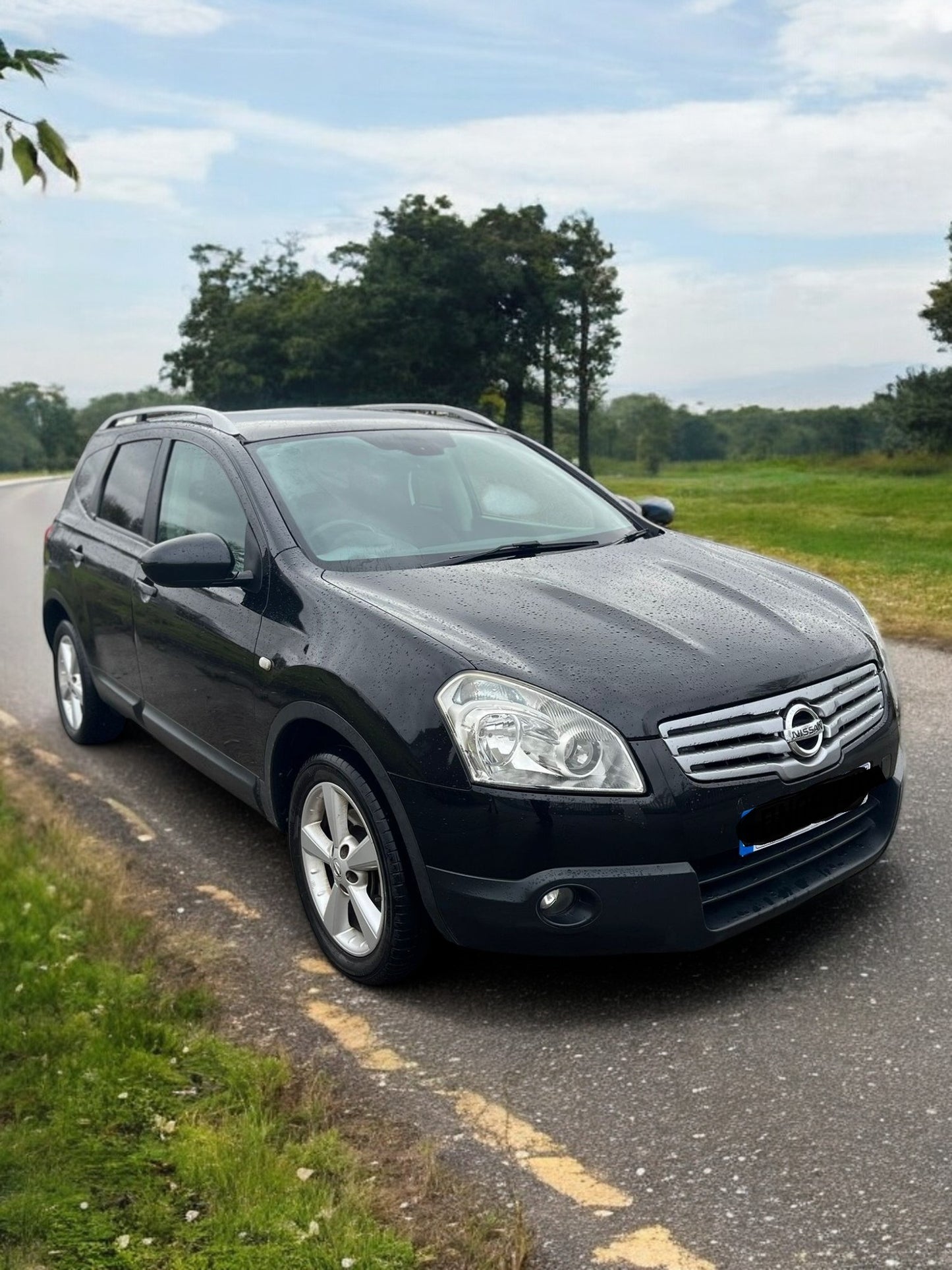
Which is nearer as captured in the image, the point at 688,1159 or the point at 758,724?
the point at 688,1159

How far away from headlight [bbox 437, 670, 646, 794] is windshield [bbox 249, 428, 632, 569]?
1044mm

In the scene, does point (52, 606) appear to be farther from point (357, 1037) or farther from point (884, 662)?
point (884, 662)

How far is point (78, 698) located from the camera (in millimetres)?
6727

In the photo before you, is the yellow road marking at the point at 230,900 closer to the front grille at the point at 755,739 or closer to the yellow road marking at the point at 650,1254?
the front grille at the point at 755,739

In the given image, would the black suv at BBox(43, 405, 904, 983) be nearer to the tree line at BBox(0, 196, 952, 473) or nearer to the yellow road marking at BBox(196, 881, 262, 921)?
the yellow road marking at BBox(196, 881, 262, 921)

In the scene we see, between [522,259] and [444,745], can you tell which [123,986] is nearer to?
[444,745]

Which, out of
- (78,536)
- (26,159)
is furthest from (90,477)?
(26,159)

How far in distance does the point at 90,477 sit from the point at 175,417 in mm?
1075

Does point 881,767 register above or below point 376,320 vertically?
below

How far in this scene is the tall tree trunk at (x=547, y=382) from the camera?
200 ft

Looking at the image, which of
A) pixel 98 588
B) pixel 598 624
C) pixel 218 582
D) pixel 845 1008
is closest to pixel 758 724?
pixel 598 624

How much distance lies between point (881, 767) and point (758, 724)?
71 centimetres

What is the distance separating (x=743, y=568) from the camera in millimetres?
4633

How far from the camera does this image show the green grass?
8.76 feet
